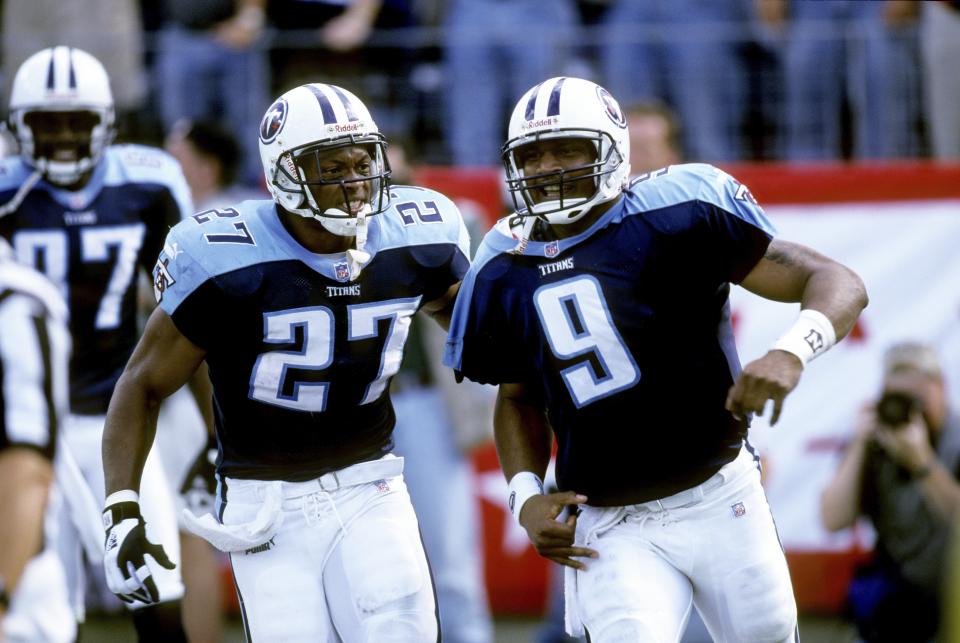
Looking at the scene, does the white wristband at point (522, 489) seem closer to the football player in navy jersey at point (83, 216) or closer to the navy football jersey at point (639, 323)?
the navy football jersey at point (639, 323)

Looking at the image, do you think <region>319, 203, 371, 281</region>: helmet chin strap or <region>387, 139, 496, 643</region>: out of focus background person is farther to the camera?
<region>387, 139, 496, 643</region>: out of focus background person

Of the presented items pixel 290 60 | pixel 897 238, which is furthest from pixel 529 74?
pixel 897 238

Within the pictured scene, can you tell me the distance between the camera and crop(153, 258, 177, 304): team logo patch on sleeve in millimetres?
4043

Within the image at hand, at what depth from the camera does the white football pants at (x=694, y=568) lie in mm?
3865

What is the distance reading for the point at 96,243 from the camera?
533cm

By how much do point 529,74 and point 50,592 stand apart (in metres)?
4.73

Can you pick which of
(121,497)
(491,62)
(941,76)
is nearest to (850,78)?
(941,76)

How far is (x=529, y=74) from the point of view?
299 inches

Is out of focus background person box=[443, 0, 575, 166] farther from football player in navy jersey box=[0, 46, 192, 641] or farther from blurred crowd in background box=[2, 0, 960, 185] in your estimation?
football player in navy jersey box=[0, 46, 192, 641]

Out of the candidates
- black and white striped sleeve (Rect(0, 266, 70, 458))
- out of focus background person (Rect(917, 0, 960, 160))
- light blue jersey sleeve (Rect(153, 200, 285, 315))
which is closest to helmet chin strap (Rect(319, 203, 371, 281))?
light blue jersey sleeve (Rect(153, 200, 285, 315))

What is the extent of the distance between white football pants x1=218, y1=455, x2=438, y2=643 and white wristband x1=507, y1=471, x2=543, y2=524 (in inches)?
11.0

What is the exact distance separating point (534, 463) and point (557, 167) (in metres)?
0.79

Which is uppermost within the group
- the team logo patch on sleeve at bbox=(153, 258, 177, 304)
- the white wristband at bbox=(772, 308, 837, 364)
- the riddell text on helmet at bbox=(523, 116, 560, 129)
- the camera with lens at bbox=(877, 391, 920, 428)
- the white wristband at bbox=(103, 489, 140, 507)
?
the riddell text on helmet at bbox=(523, 116, 560, 129)

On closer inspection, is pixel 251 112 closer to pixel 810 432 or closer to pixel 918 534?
pixel 810 432
